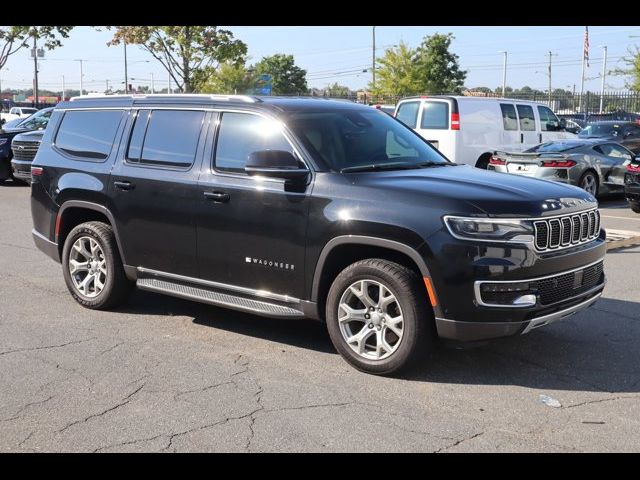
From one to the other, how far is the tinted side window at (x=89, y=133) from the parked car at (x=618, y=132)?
58.2ft

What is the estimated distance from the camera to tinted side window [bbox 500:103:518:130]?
16.6 m

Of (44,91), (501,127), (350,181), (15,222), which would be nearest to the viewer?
(350,181)

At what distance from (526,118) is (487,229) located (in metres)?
A: 13.4

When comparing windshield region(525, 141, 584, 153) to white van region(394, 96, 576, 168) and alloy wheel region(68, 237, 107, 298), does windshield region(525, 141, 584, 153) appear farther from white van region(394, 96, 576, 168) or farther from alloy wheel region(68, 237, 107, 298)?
alloy wheel region(68, 237, 107, 298)

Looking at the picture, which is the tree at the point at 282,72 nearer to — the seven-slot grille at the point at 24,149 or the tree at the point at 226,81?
the tree at the point at 226,81

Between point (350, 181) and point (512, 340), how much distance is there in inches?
74.0

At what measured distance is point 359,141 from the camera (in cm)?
565

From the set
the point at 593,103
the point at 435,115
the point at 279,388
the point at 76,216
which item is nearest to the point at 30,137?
the point at 435,115

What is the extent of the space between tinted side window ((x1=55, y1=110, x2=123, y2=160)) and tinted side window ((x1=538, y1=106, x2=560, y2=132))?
43.1ft

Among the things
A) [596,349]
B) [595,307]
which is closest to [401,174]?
[596,349]

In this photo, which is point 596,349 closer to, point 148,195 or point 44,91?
point 148,195

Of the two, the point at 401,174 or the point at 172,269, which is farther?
the point at 172,269

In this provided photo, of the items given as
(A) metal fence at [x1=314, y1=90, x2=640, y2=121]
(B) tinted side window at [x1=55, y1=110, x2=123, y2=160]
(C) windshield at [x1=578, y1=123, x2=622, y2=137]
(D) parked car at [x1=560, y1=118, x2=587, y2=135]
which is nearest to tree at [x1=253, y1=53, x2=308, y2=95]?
(A) metal fence at [x1=314, y1=90, x2=640, y2=121]

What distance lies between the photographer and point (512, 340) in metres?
5.73
